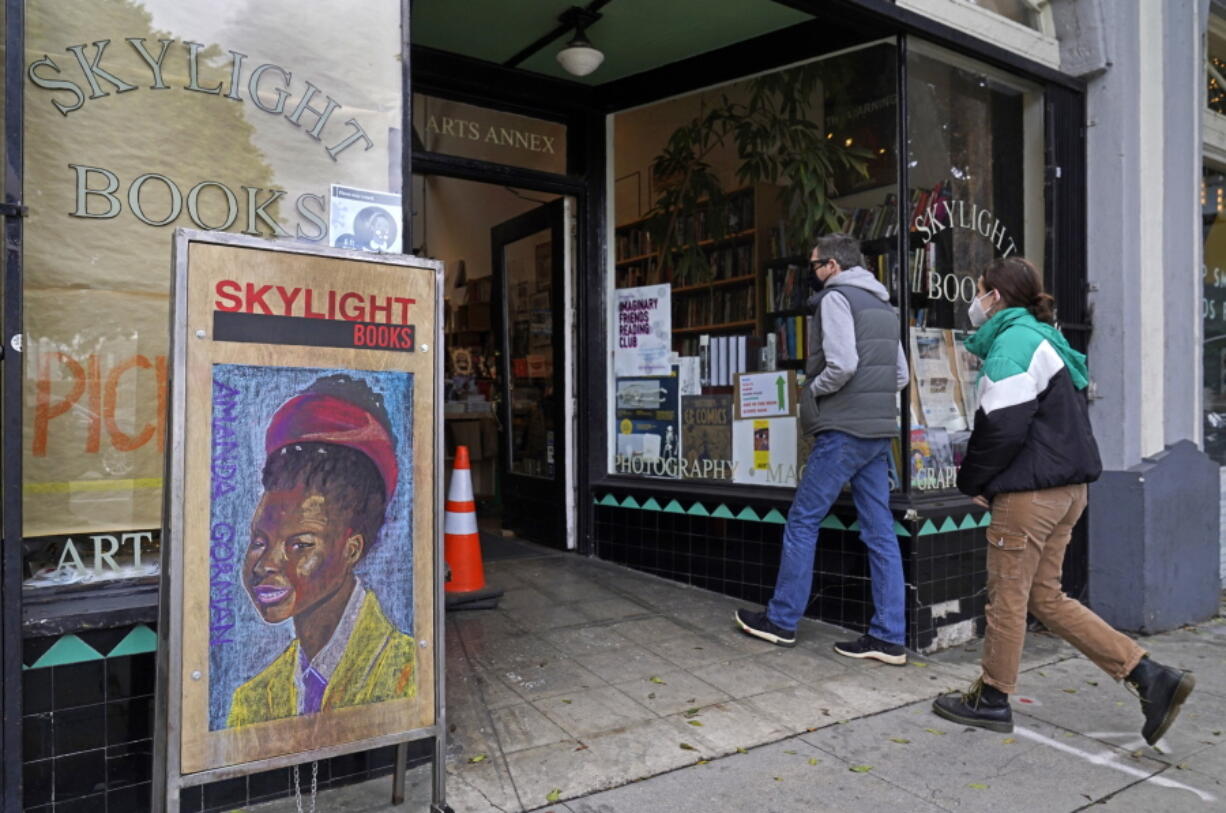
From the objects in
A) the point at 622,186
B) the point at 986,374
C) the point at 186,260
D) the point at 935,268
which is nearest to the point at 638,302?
the point at 622,186

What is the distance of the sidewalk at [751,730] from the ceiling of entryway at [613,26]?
3.46m

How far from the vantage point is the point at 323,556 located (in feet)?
8.31

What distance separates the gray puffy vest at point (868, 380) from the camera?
4.41m

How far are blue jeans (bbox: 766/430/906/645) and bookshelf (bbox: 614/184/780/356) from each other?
1.54m

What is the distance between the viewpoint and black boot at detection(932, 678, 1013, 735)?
3.73 meters

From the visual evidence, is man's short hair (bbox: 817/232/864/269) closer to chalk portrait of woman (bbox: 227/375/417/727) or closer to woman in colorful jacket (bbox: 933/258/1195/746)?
woman in colorful jacket (bbox: 933/258/1195/746)

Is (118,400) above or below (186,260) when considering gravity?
below

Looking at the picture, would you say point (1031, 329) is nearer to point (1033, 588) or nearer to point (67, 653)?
point (1033, 588)

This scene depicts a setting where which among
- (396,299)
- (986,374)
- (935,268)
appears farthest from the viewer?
(935,268)

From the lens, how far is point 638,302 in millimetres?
6277

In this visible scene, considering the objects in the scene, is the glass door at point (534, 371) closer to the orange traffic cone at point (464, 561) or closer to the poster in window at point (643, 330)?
the poster in window at point (643, 330)

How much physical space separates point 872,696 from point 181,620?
3.04 meters

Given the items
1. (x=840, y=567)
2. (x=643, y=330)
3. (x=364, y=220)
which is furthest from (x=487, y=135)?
(x=840, y=567)

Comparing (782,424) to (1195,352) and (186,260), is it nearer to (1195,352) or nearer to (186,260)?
(1195,352)
